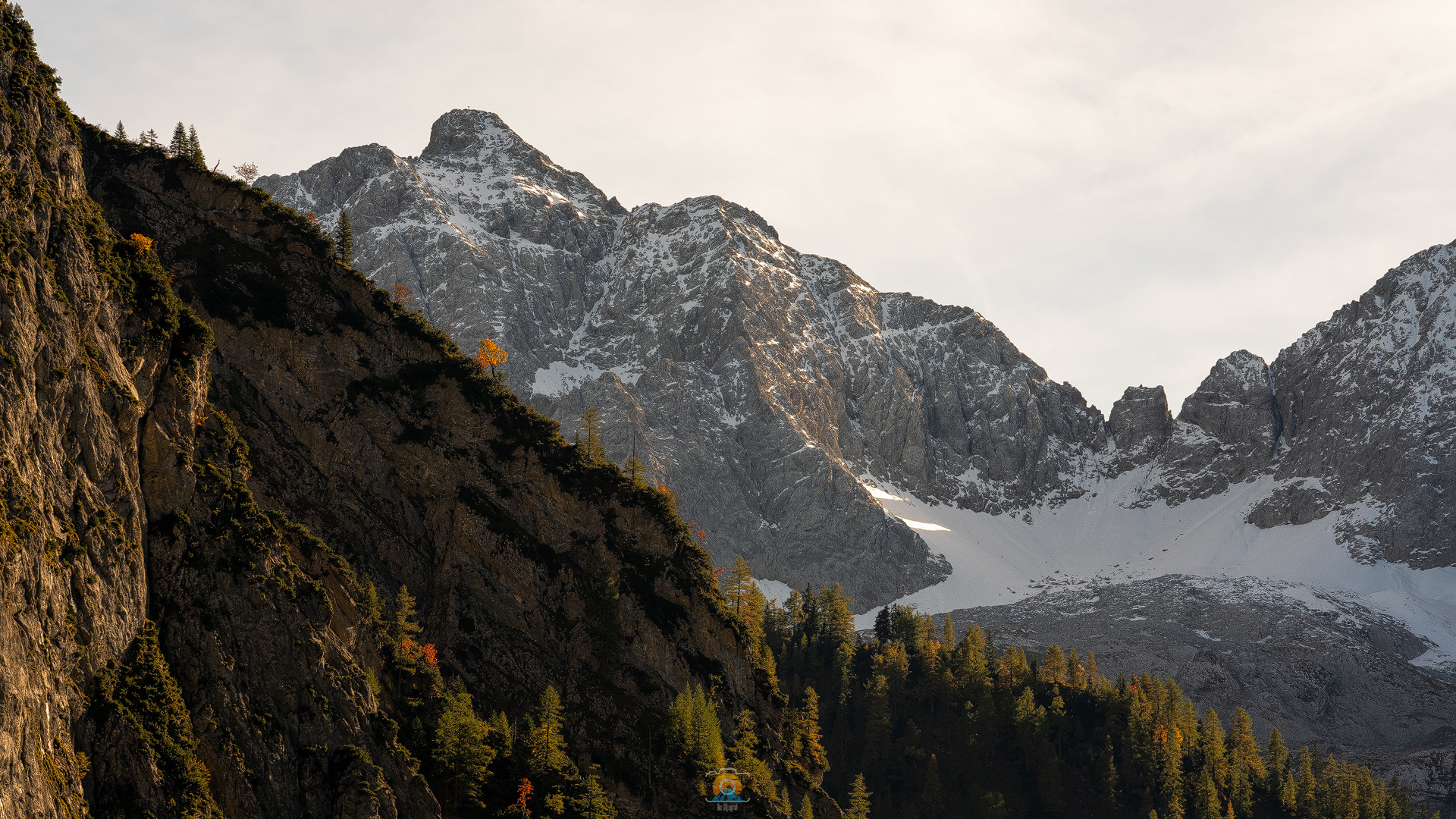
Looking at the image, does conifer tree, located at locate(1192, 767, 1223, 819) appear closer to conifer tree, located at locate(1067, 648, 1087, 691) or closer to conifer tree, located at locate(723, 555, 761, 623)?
conifer tree, located at locate(1067, 648, 1087, 691)

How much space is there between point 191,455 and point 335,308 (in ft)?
112

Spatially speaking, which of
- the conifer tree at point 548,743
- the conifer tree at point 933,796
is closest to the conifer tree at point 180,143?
the conifer tree at point 548,743

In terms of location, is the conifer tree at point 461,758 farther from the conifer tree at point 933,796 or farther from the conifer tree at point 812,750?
the conifer tree at point 933,796

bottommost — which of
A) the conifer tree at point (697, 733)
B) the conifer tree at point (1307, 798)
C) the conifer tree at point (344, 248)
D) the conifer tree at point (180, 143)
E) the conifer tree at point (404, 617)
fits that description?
the conifer tree at point (1307, 798)

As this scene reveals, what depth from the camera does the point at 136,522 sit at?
57.2 meters

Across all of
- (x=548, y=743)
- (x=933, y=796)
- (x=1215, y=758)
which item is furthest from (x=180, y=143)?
(x=1215, y=758)

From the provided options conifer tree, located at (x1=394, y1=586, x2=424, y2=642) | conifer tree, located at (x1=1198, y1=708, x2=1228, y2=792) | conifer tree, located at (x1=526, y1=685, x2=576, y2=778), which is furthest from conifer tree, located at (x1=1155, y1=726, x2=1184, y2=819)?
conifer tree, located at (x1=394, y1=586, x2=424, y2=642)

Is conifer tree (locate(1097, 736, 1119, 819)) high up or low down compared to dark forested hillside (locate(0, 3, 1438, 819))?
down

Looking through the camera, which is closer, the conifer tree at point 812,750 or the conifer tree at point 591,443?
the conifer tree at point 591,443

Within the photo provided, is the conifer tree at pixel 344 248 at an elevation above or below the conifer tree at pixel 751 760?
above

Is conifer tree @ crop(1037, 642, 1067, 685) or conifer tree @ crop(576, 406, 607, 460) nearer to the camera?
conifer tree @ crop(576, 406, 607, 460)

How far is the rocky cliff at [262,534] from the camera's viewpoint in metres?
50.1

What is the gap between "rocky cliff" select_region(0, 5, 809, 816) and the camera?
50.1 meters

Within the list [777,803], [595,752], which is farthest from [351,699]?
[777,803]
